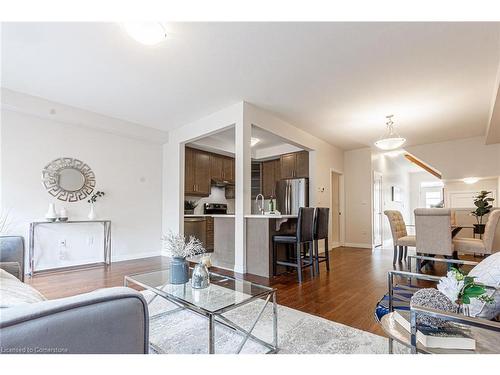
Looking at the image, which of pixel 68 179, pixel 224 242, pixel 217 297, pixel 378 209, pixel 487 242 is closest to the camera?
pixel 217 297

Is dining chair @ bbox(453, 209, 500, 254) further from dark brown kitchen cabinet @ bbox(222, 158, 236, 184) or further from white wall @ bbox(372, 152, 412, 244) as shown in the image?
dark brown kitchen cabinet @ bbox(222, 158, 236, 184)

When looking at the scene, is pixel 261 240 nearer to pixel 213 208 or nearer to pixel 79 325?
pixel 213 208

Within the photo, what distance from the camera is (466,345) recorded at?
3.43ft

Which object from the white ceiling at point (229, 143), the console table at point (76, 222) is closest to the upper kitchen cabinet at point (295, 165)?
the white ceiling at point (229, 143)

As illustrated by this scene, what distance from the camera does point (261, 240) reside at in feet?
12.2

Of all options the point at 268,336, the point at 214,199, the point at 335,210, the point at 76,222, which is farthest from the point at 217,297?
the point at 335,210

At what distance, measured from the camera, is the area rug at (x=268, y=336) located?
1708 millimetres

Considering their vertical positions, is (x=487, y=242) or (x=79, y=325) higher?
(x=79, y=325)

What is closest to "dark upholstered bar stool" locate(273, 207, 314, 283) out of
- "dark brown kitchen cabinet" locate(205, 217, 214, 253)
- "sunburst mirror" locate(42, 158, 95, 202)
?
"dark brown kitchen cabinet" locate(205, 217, 214, 253)

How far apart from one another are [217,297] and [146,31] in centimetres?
231

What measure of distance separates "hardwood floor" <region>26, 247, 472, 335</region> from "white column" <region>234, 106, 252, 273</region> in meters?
0.34

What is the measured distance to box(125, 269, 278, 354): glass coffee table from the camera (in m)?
1.54

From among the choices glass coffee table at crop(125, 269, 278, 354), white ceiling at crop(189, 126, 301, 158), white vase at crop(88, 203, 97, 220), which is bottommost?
glass coffee table at crop(125, 269, 278, 354)
